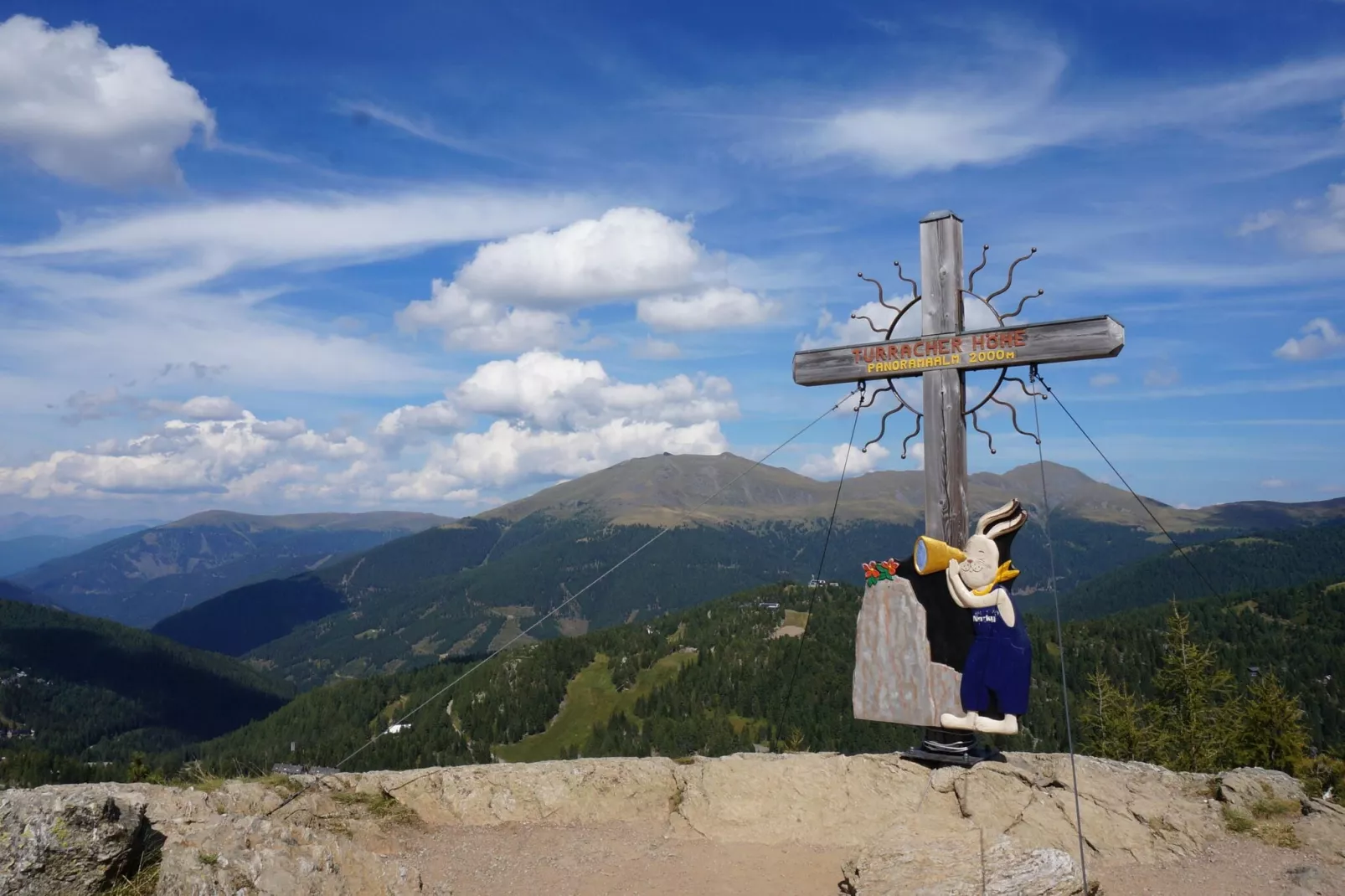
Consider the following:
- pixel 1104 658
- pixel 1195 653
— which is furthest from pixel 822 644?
pixel 1195 653

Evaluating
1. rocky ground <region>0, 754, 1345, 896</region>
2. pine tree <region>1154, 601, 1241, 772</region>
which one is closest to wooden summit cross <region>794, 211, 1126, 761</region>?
rocky ground <region>0, 754, 1345, 896</region>

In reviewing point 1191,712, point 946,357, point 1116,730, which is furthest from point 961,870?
point 1116,730

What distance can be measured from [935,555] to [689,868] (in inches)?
274

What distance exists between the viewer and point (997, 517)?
Answer: 15383 millimetres

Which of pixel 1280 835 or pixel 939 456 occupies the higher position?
pixel 939 456

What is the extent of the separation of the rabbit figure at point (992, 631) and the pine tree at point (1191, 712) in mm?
14828

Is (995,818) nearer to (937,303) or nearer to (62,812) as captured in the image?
→ (937,303)

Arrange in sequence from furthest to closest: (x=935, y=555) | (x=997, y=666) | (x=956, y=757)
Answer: (x=935, y=555) → (x=956, y=757) → (x=997, y=666)

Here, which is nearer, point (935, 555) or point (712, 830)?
point (712, 830)

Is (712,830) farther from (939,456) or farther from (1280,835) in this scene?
(1280,835)

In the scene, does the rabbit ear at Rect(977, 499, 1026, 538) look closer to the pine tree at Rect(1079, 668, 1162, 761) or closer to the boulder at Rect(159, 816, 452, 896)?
the boulder at Rect(159, 816, 452, 896)

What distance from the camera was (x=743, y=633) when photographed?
550ft

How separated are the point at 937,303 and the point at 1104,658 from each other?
153088 mm

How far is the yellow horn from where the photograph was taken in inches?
612
